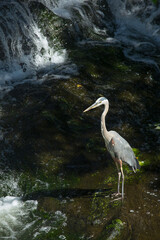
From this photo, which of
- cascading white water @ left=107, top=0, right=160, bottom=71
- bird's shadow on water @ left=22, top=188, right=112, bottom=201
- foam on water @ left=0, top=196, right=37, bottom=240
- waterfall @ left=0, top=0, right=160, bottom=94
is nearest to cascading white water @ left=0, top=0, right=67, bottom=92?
waterfall @ left=0, top=0, right=160, bottom=94

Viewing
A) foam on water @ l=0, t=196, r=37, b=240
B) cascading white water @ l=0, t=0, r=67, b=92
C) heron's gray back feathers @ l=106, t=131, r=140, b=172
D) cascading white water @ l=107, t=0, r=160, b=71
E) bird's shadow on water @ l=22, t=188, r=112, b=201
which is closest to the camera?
foam on water @ l=0, t=196, r=37, b=240

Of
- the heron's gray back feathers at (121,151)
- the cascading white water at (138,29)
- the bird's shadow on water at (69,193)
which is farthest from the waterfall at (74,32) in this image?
the heron's gray back feathers at (121,151)

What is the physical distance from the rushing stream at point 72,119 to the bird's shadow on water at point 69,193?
1 cm

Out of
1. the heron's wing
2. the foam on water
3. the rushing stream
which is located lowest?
the foam on water

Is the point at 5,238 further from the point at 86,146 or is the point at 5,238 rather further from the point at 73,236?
the point at 86,146

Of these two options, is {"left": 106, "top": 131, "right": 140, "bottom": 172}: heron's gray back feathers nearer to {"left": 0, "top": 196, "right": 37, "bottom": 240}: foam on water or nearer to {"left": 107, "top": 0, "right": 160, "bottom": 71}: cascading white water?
{"left": 0, "top": 196, "right": 37, "bottom": 240}: foam on water

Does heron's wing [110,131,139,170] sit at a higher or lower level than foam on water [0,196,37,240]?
higher

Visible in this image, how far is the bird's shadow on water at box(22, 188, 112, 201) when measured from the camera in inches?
187

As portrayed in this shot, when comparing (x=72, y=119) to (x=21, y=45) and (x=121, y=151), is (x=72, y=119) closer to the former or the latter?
(x=121, y=151)

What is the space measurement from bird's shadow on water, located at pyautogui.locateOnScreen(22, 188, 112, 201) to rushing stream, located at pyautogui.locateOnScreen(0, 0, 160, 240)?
14 mm

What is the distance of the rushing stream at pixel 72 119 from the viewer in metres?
4.38

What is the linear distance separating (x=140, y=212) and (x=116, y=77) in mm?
4156

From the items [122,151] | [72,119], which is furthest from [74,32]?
[122,151]

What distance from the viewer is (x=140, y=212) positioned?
4336 mm
